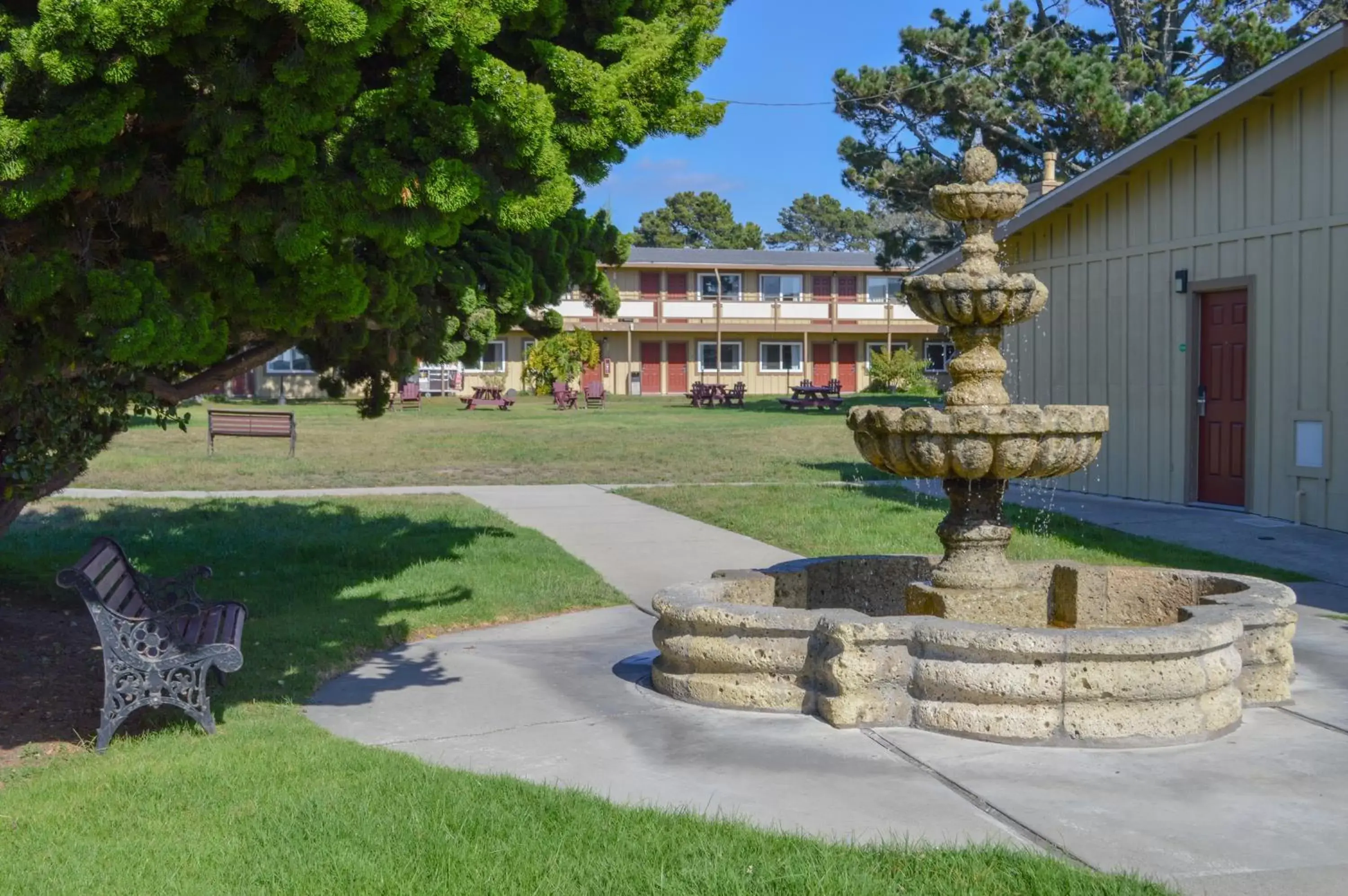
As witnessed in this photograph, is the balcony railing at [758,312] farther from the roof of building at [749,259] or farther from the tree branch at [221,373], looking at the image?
the tree branch at [221,373]

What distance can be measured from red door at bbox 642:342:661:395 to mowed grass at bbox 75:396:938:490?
745 inches

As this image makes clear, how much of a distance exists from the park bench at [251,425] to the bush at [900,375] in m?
28.6

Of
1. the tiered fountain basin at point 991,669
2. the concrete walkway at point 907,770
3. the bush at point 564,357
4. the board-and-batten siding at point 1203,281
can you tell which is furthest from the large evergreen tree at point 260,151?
the bush at point 564,357

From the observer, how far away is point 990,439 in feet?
22.2

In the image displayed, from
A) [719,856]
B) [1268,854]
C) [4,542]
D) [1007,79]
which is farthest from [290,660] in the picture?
[1007,79]

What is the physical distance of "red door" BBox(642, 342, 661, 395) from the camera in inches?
2103

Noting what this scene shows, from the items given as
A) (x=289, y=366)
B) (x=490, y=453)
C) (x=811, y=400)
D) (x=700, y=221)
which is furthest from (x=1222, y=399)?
(x=700, y=221)

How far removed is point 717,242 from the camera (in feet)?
275

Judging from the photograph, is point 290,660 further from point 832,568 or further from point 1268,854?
point 1268,854

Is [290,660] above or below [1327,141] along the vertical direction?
below

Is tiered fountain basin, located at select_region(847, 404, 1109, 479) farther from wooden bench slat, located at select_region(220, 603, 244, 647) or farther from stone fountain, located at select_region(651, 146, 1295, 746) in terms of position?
wooden bench slat, located at select_region(220, 603, 244, 647)

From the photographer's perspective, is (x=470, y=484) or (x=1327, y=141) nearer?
(x=1327, y=141)

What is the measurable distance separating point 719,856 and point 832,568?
4.28 meters

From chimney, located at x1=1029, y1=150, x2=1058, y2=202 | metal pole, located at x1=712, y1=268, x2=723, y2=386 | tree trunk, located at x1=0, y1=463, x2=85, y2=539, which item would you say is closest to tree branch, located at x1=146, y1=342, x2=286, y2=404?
tree trunk, located at x1=0, y1=463, x2=85, y2=539
